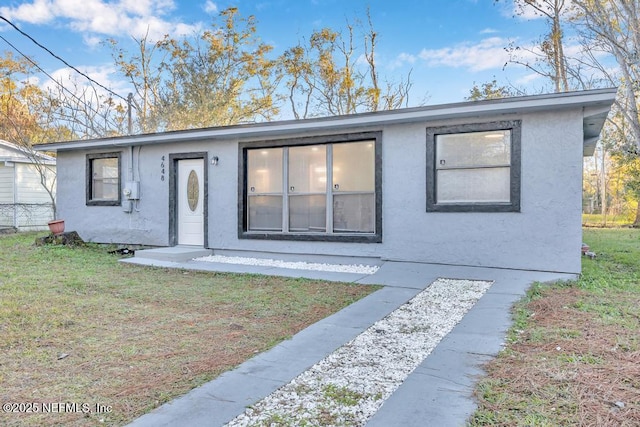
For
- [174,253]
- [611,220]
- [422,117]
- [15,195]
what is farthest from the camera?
[611,220]

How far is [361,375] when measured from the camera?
2922 millimetres

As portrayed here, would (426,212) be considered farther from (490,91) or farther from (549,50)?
(490,91)

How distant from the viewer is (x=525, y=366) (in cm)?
296

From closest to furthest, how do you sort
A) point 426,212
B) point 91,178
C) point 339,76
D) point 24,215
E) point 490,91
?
point 426,212 → point 91,178 → point 24,215 → point 490,91 → point 339,76

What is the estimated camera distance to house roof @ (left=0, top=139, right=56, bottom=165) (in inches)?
601

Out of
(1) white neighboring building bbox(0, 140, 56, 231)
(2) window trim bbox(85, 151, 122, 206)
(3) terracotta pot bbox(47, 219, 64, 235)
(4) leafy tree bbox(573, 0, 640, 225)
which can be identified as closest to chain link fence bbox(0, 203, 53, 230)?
(1) white neighboring building bbox(0, 140, 56, 231)

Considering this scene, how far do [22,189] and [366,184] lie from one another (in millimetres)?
14219

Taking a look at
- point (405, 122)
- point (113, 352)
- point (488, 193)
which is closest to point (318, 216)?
point (405, 122)

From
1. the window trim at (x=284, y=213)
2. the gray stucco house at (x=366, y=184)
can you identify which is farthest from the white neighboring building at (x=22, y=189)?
the window trim at (x=284, y=213)

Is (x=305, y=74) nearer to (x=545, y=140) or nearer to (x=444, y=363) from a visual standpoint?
(x=545, y=140)

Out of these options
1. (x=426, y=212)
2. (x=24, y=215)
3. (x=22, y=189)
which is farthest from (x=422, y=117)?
(x=22, y=189)

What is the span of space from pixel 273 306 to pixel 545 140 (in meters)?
4.64

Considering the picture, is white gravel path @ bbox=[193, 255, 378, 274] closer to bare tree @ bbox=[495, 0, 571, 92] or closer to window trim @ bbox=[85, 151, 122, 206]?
window trim @ bbox=[85, 151, 122, 206]

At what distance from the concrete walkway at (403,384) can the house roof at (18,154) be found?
51.3 feet
